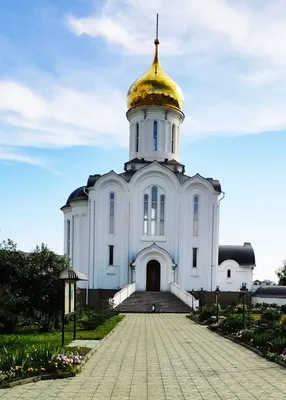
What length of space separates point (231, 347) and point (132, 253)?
2096cm

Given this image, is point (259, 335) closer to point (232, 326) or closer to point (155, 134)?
point (232, 326)

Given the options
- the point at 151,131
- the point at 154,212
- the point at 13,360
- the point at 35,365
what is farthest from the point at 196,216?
the point at 13,360

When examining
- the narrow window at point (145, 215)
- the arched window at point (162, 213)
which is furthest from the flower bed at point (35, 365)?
the arched window at point (162, 213)

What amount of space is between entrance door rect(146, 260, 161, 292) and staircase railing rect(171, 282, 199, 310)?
142 cm

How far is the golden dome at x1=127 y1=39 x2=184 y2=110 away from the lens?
3675 cm

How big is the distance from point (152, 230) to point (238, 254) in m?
11.2

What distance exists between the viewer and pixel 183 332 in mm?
16734

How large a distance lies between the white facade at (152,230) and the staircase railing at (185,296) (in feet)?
4.56

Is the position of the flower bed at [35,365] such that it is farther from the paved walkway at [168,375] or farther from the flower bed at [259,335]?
the flower bed at [259,335]

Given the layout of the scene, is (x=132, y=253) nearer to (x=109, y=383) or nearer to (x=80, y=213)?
(x=80, y=213)

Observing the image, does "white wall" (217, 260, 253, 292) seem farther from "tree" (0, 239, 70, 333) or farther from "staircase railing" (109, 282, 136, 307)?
"tree" (0, 239, 70, 333)

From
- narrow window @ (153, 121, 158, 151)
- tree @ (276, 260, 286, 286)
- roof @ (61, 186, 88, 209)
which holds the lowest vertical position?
tree @ (276, 260, 286, 286)

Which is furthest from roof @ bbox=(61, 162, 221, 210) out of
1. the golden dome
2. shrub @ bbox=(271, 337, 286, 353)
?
shrub @ bbox=(271, 337, 286, 353)

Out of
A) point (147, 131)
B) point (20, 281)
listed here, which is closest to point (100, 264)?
point (147, 131)
